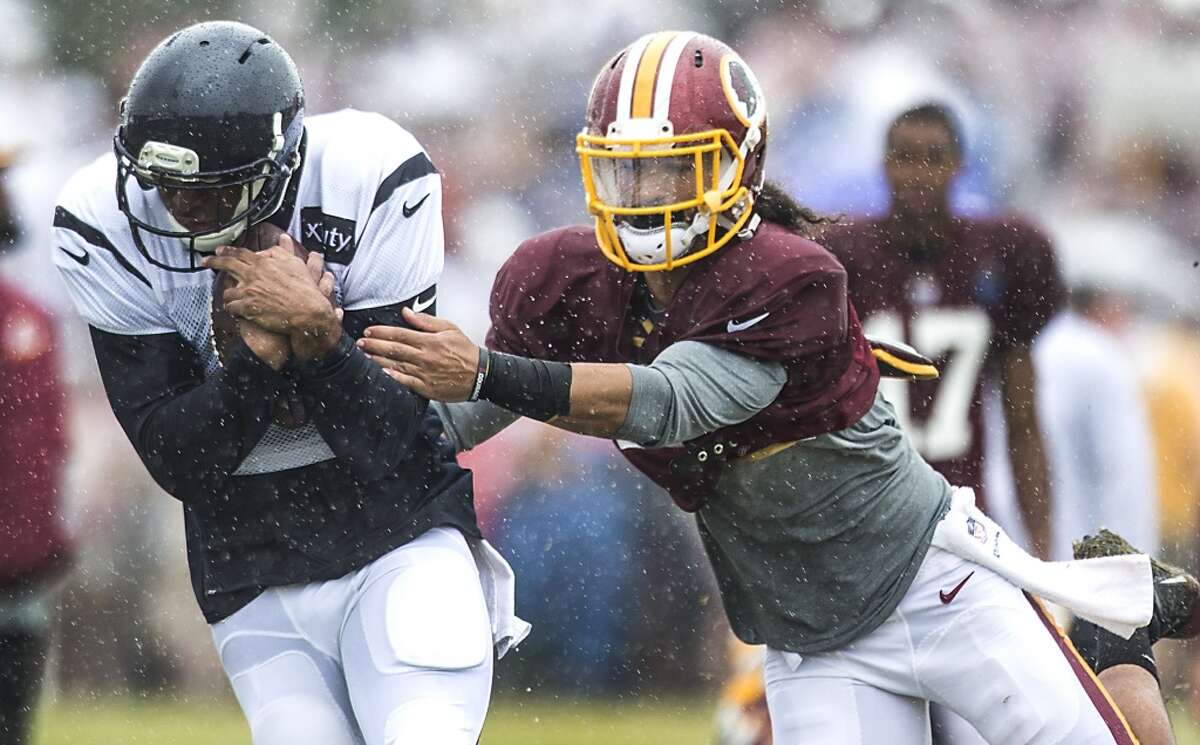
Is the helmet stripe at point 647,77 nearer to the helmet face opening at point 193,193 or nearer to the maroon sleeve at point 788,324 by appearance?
the maroon sleeve at point 788,324

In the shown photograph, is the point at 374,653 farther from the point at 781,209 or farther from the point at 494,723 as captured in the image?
the point at 494,723

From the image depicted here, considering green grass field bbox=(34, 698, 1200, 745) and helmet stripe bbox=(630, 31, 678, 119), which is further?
green grass field bbox=(34, 698, 1200, 745)

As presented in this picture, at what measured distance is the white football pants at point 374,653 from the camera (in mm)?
3033

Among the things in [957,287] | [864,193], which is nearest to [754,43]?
[864,193]

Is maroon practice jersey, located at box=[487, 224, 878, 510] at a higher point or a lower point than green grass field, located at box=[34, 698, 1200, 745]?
higher

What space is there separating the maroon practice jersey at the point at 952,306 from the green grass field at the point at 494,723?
134 cm

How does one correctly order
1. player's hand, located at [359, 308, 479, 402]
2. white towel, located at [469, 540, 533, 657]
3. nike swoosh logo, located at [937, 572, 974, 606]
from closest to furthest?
player's hand, located at [359, 308, 479, 402], nike swoosh logo, located at [937, 572, 974, 606], white towel, located at [469, 540, 533, 657]

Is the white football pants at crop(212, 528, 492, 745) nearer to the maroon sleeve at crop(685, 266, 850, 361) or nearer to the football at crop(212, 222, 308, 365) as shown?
the football at crop(212, 222, 308, 365)

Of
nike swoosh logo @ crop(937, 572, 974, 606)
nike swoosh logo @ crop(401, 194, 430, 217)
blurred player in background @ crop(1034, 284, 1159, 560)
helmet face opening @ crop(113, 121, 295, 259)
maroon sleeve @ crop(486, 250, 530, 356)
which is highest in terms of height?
helmet face opening @ crop(113, 121, 295, 259)

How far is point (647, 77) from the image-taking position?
10.1ft

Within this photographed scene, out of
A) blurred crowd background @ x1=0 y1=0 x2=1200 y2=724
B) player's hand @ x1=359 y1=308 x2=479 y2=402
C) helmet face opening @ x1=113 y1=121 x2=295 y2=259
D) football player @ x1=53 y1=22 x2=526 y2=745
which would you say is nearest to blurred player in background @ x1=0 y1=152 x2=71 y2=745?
blurred crowd background @ x1=0 y1=0 x2=1200 y2=724

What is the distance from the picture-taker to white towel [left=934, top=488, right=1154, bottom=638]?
3.29m

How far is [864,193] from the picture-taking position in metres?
5.74

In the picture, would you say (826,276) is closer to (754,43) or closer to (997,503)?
(997,503)
